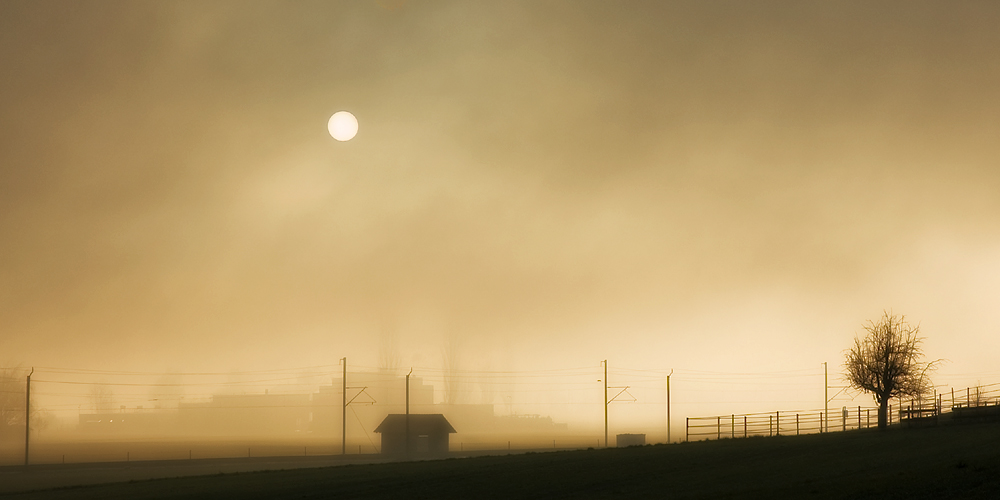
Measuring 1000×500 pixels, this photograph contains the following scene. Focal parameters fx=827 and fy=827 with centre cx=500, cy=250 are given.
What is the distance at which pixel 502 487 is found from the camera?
1244 inches

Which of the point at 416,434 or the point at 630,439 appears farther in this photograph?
the point at 416,434

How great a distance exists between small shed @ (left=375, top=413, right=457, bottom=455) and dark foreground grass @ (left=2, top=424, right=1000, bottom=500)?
57219 mm

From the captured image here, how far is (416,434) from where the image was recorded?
106m

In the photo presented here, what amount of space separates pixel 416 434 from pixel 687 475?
76510mm

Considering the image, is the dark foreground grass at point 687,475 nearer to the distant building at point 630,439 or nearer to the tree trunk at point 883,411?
the tree trunk at point 883,411

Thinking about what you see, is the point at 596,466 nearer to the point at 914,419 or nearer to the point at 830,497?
the point at 830,497

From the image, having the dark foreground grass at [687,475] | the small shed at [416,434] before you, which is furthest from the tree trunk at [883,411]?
the small shed at [416,434]

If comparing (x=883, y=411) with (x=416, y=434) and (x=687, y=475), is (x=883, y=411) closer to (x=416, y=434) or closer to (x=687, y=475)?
(x=687, y=475)

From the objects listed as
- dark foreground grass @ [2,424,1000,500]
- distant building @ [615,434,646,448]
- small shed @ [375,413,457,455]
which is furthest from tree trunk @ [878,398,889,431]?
small shed @ [375,413,457,455]

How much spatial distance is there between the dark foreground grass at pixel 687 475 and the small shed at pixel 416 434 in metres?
57.2

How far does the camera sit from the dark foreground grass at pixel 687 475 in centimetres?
2488

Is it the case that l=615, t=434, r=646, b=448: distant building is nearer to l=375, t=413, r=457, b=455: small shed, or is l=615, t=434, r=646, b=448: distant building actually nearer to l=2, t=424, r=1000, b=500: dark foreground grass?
l=375, t=413, r=457, b=455: small shed

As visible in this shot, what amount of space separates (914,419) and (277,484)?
44.9 m

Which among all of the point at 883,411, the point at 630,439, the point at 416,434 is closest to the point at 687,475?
the point at 883,411
